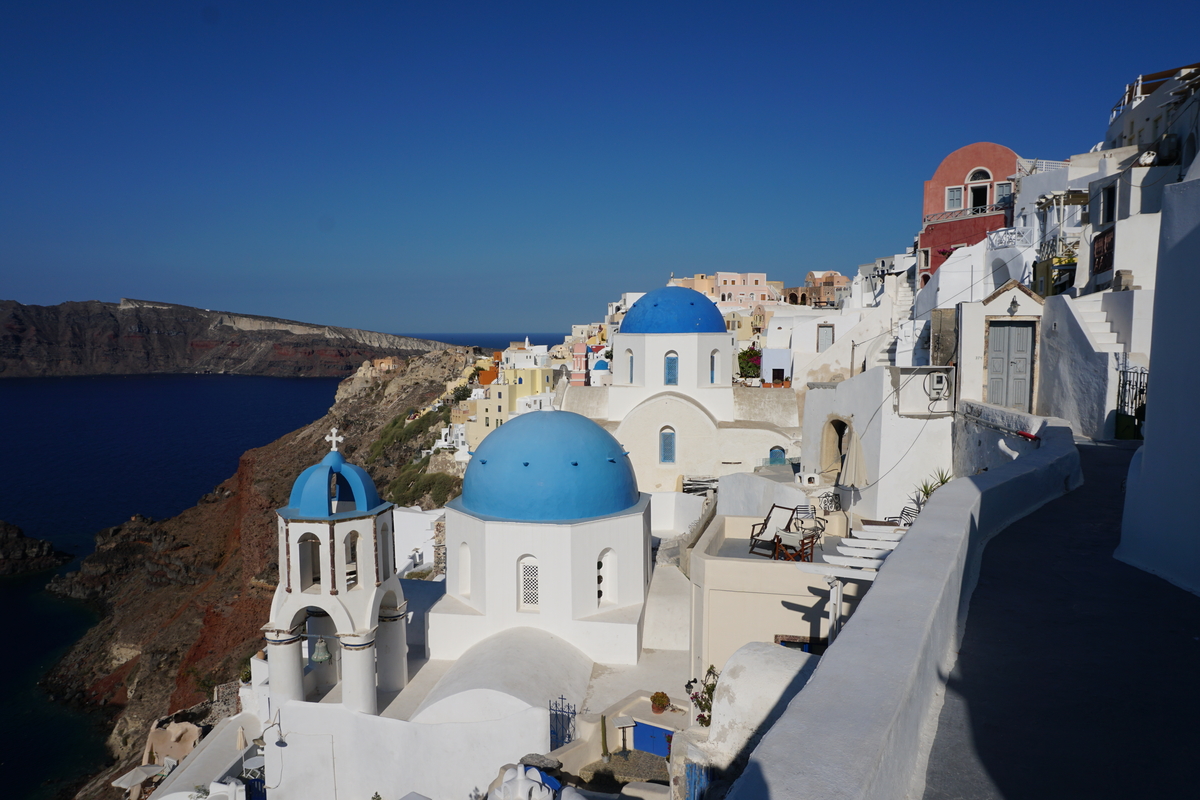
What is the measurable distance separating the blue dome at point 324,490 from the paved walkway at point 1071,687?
7374mm

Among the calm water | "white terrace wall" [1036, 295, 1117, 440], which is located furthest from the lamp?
the calm water

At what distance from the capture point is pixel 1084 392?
8812 mm

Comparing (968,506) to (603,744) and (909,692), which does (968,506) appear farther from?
(603,744)

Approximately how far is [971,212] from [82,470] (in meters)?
64.3

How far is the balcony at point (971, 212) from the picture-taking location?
2356 centimetres

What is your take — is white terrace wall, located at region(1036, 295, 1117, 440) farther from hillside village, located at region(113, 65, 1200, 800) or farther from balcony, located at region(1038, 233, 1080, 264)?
balcony, located at region(1038, 233, 1080, 264)

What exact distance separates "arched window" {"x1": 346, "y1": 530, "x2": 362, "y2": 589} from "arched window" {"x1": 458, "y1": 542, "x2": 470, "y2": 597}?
4.54 feet

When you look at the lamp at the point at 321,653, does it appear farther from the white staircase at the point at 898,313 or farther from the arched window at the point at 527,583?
the white staircase at the point at 898,313


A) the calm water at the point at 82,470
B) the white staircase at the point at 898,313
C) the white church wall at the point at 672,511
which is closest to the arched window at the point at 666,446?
the white church wall at the point at 672,511

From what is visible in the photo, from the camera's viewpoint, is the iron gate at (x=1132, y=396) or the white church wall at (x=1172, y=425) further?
the iron gate at (x=1132, y=396)

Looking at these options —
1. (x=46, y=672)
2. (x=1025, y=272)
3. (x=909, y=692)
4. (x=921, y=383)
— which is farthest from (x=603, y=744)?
(x=46, y=672)

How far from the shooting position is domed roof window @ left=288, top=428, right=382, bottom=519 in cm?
944

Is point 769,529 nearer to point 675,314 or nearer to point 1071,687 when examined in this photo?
point 1071,687

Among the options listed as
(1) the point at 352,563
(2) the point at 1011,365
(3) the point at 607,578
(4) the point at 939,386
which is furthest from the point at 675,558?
(2) the point at 1011,365
